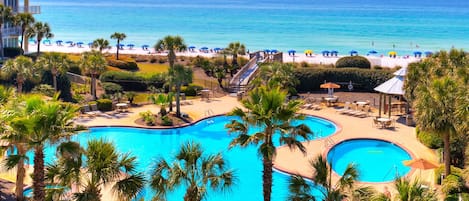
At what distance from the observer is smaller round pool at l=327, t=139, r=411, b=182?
78.5 ft

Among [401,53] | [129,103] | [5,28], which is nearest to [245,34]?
[401,53]

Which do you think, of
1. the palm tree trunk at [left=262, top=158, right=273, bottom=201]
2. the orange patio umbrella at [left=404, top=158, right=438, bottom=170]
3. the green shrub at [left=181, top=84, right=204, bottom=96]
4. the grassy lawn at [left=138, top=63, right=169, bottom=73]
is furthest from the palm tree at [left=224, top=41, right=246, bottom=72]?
the palm tree trunk at [left=262, top=158, right=273, bottom=201]

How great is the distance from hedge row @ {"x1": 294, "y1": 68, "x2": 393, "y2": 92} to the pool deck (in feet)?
18.2

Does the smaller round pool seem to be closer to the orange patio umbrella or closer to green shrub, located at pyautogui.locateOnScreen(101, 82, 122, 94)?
the orange patio umbrella

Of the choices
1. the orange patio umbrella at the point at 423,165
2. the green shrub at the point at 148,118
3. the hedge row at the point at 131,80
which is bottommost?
the orange patio umbrella at the point at 423,165

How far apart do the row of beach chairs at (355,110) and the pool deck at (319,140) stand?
0.57 m

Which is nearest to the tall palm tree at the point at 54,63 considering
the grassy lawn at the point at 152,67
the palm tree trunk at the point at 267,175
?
the grassy lawn at the point at 152,67

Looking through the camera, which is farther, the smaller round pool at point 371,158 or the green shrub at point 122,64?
the green shrub at point 122,64

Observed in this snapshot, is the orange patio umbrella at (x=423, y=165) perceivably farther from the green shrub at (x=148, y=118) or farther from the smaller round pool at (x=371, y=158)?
the green shrub at (x=148, y=118)

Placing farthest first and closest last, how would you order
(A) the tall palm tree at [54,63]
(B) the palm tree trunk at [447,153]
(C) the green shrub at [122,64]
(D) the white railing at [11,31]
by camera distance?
(C) the green shrub at [122,64] → (D) the white railing at [11,31] → (A) the tall palm tree at [54,63] → (B) the palm tree trunk at [447,153]

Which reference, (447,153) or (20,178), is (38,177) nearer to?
(20,178)

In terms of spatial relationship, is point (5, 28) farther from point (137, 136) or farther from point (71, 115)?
point (71, 115)

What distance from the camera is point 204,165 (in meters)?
13.8

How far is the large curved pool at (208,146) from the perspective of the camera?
2143cm
